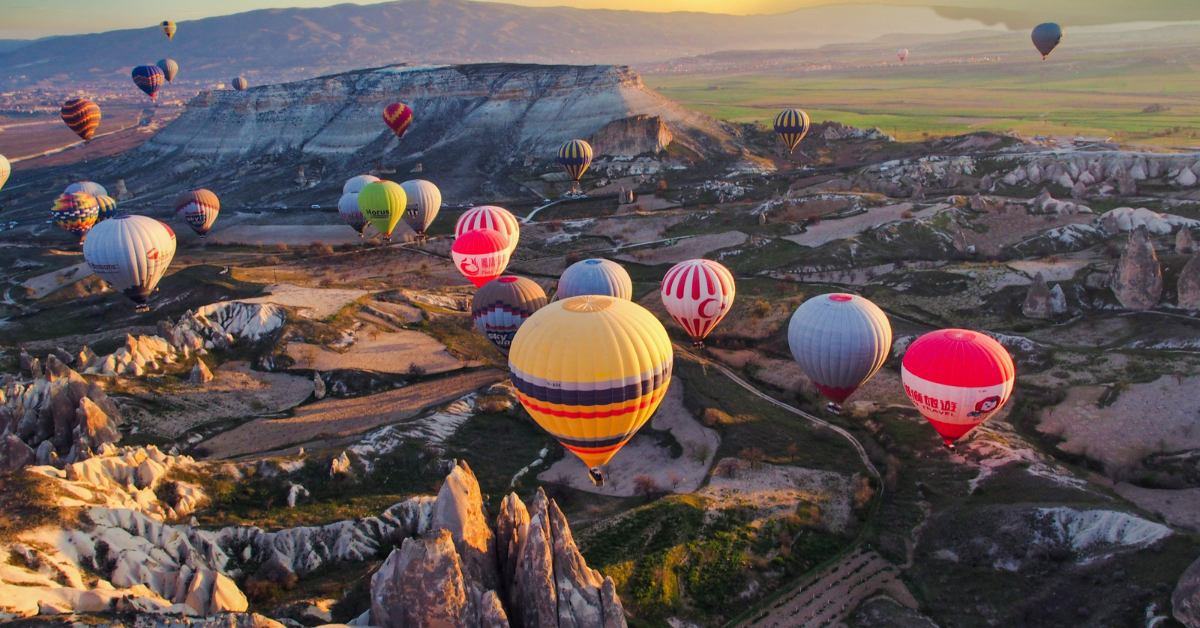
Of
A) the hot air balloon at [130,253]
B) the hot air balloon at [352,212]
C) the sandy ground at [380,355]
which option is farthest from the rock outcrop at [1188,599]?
the hot air balloon at [352,212]

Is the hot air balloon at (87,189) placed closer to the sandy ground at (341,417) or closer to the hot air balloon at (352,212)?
the hot air balloon at (352,212)

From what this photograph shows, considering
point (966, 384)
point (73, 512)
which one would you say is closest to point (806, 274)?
point (966, 384)

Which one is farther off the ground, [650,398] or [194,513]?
[650,398]

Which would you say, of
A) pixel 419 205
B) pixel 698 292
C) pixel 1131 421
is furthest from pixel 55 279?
pixel 1131 421

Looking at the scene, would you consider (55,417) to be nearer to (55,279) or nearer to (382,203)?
(382,203)

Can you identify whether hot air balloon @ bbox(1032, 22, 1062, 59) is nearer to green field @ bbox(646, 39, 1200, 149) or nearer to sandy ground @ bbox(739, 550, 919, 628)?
green field @ bbox(646, 39, 1200, 149)

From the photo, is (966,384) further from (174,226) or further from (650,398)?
(174,226)
